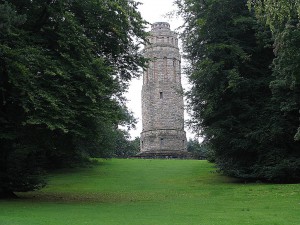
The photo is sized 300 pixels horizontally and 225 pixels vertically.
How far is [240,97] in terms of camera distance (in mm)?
24984

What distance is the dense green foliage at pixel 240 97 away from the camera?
22.5 meters

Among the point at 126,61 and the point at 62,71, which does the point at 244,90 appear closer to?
the point at 126,61

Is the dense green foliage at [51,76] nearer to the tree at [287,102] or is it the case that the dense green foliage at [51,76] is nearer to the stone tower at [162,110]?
the tree at [287,102]

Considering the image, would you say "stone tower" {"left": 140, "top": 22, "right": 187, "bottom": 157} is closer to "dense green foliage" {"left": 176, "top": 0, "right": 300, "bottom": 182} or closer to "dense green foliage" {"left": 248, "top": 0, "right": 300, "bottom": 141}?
"dense green foliage" {"left": 176, "top": 0, "right": 300, "bottom": 182}

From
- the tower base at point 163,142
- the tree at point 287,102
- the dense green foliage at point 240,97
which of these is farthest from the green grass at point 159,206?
the tower base at point 163,142

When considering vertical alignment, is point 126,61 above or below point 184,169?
above

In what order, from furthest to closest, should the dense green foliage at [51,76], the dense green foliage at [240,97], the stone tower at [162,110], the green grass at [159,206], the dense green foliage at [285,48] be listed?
the stone tower at [162,110] → the dense green foliage at [240,97] → the dense green foliage at [51,76] → the dense green foliage at [285,48] → the green grass at [159,206]

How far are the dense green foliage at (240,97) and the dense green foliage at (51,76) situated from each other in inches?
264

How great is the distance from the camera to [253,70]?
25328 millimetres

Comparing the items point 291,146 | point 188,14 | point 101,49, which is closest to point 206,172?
point 291,146

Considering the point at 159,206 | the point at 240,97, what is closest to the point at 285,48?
the point at 159,206

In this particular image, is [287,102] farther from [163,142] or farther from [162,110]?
[162,110]

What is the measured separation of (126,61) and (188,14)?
913 centimetres

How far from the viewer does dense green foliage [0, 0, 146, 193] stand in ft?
47.8
